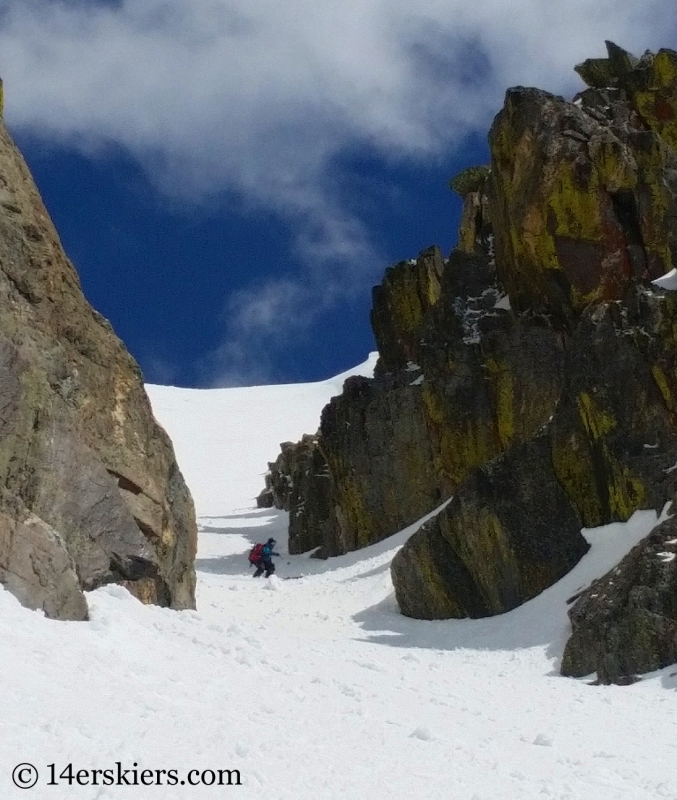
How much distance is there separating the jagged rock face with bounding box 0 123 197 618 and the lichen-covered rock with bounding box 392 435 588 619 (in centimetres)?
1001

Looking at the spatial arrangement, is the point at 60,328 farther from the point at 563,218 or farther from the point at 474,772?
the point at 563,218

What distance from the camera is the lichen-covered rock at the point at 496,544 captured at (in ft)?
76.5

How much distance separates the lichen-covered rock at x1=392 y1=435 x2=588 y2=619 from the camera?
23328 millimetres

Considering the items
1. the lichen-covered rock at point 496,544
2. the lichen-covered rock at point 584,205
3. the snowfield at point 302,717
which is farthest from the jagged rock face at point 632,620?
the lichen-covered rock at point 584,205

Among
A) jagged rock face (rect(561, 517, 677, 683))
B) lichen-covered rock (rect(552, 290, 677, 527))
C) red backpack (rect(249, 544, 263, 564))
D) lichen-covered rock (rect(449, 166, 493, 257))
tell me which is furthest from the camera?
lichen-covered rock (rect(449, 166, 493, 257))

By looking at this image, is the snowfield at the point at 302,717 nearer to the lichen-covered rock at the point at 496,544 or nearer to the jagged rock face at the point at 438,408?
the lichen-covered rock at the point at 496,544

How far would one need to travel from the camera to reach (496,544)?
24219 mm

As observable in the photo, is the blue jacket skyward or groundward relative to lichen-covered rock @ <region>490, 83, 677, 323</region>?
groundward

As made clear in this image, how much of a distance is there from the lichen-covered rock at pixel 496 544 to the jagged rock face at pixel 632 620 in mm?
4218

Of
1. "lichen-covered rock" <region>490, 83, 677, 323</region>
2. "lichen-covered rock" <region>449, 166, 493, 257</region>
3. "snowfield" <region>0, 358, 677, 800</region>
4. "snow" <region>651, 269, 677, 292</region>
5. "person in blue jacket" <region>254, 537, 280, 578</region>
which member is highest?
"lichen-covered rock" <region>449, 166, 493, 257</region>

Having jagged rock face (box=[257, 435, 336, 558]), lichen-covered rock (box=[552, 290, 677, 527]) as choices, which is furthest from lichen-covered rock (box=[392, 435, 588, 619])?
jagged rock face (box=[257, 435, 336, 558])

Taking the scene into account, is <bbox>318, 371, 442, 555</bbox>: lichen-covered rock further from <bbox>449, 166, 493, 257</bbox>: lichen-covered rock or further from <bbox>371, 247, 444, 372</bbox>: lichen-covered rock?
<bbox>449, 166, 493, 257</bbox>: lichen-covered rock

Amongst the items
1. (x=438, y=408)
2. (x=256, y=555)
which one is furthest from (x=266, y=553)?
(x=438, y=408)

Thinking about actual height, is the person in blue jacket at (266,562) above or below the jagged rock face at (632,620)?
above
